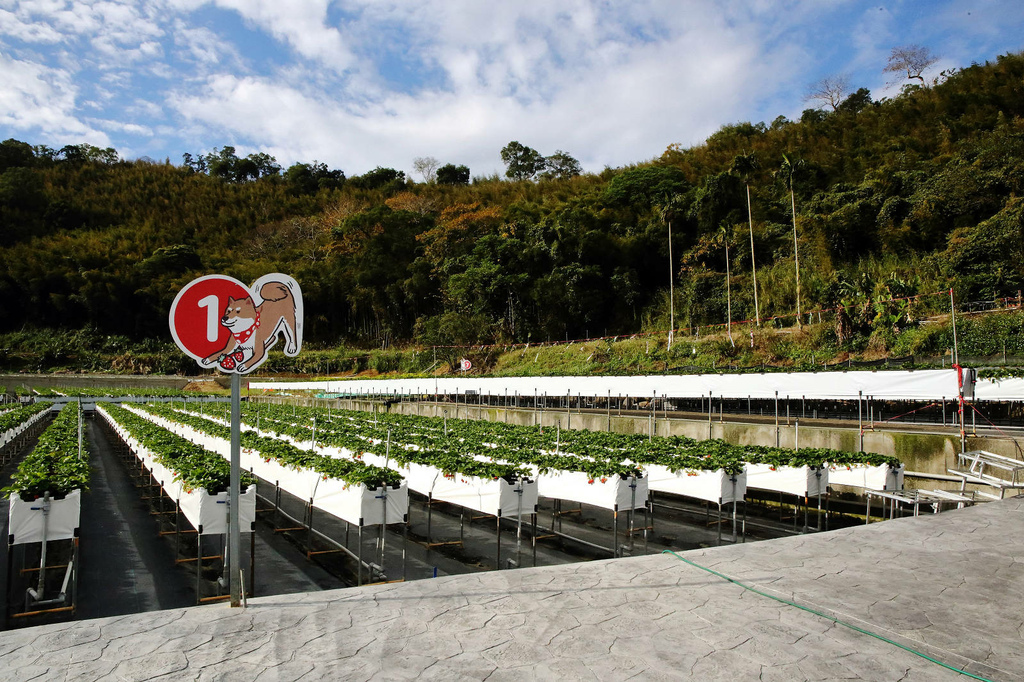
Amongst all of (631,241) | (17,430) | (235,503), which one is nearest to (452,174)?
(631,241)

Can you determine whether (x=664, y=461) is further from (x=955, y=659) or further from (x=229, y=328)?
(x=229, y=328)

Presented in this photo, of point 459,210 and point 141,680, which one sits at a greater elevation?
point 459,210

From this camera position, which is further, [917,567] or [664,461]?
[664,461]

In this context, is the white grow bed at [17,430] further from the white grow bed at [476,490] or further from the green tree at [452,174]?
the green tree at [452,174]

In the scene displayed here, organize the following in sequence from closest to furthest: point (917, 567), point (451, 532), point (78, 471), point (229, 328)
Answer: point (229, 328) < point (917, 567) < point (78, 471) < point (451, 532)

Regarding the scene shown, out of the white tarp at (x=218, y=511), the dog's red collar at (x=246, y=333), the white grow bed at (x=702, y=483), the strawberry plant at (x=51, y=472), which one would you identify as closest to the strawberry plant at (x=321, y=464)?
the white tarp at (x=218, y=511)

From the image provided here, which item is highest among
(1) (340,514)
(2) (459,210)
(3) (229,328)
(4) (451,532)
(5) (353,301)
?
(2) (459,210)

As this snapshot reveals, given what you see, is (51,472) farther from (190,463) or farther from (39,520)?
(39,520)

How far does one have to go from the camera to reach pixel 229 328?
16.6 feet

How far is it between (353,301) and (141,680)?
64.0 metres

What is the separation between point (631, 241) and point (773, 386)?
33974 millimetres

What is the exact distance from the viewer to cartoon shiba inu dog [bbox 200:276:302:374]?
5035 mm

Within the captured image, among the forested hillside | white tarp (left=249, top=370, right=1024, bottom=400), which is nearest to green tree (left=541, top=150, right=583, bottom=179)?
the forested hillside

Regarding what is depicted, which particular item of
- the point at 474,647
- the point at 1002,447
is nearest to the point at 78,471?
the point at 474,647
